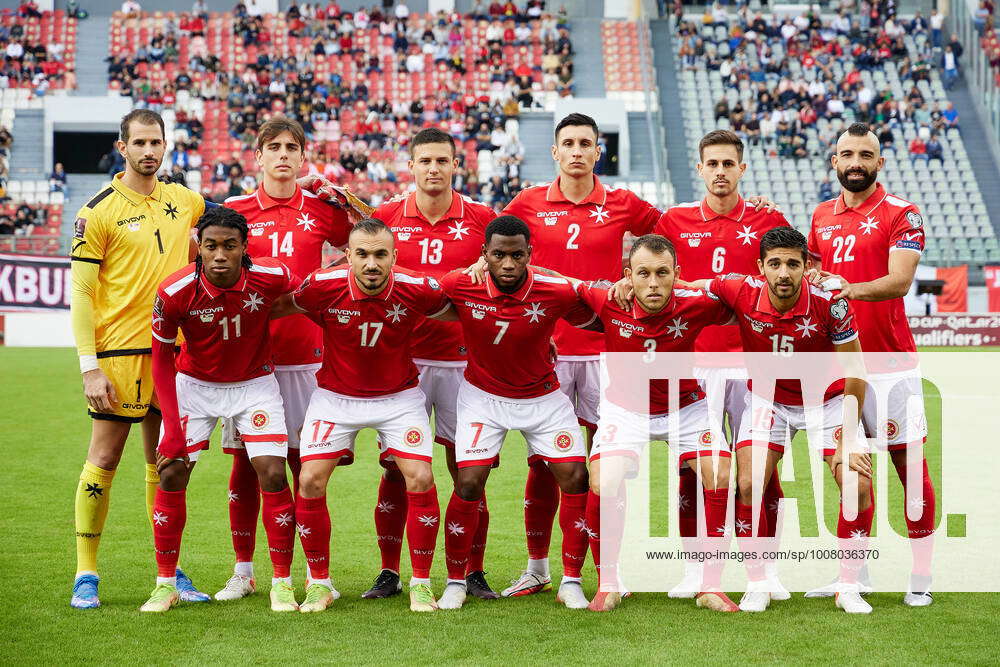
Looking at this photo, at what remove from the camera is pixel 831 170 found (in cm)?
2816

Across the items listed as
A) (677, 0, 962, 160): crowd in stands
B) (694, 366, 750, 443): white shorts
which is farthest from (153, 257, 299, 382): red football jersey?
(677, 0, 962, 160): crowd in stands

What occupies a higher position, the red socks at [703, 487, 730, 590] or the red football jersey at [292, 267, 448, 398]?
the red football jersey at [292, 267, 448, 398]

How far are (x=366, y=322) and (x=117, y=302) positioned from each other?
1.34 meters

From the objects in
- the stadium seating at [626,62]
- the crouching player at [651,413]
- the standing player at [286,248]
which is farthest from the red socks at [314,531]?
the stadium seating at [626,62]

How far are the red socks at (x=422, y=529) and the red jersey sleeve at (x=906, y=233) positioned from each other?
107 inches

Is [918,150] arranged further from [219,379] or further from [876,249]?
[219,379]

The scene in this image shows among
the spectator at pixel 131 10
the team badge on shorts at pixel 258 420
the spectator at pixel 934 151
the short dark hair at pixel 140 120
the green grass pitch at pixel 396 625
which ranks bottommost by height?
the green grass pitch at pixel 396 625

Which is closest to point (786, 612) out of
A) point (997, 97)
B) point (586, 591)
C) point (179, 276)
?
point (586, 591)

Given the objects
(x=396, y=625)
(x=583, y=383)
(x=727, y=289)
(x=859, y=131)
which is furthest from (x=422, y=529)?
(x=859, y=131)

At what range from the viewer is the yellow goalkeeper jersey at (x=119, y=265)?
547cm

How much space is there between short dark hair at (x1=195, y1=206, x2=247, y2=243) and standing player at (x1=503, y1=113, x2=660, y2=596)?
1621 mm

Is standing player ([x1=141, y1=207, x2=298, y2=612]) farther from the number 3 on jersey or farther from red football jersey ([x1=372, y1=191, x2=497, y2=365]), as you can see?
red football jersey ([x1=372, y1=191, x2=497, y2=365])

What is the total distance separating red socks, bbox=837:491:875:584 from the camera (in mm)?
5383

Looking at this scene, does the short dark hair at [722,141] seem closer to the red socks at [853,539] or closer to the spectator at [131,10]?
the red socks at [853,539]
